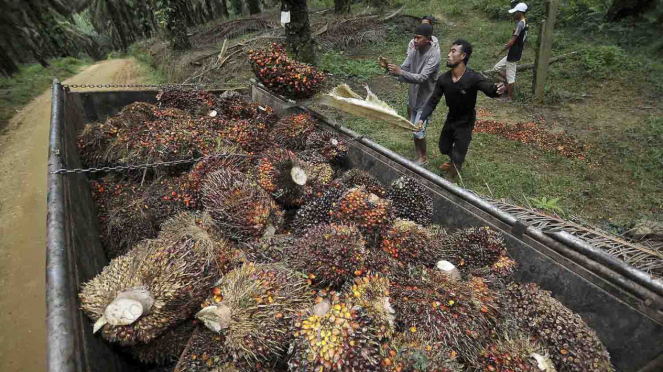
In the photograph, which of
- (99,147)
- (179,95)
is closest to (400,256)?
(99,147)

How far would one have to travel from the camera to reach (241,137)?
3959mm

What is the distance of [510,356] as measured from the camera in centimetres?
178

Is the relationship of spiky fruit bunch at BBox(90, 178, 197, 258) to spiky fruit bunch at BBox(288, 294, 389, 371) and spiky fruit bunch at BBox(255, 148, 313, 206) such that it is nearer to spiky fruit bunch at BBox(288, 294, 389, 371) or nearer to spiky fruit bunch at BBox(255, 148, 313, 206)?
spiky fruit bunch at BBox(255, 148, 313, 206)

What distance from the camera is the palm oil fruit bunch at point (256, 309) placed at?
1.74 meters

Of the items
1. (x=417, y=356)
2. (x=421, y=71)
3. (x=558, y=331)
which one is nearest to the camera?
(x=417, y=356)

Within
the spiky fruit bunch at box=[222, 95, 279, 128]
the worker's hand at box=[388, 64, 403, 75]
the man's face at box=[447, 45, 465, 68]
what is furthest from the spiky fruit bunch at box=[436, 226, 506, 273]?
the spiky fruit bunch at box=[222, 95, 279, 128]

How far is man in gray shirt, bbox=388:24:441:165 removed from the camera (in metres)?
4.77

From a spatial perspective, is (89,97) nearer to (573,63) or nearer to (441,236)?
(441,236)

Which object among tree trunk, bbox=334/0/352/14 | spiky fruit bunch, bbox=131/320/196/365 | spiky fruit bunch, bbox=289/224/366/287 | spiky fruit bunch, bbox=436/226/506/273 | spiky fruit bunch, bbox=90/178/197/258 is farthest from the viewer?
tree trunk, bbox=334/0/352/14

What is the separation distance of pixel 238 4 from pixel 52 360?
1264 inches

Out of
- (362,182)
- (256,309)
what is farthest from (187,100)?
(256,309)

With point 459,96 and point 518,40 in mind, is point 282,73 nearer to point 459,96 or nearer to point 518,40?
point 459,96

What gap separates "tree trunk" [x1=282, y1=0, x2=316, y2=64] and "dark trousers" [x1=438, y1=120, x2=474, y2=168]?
4715 millimetres

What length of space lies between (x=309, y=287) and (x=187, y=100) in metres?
3.99
